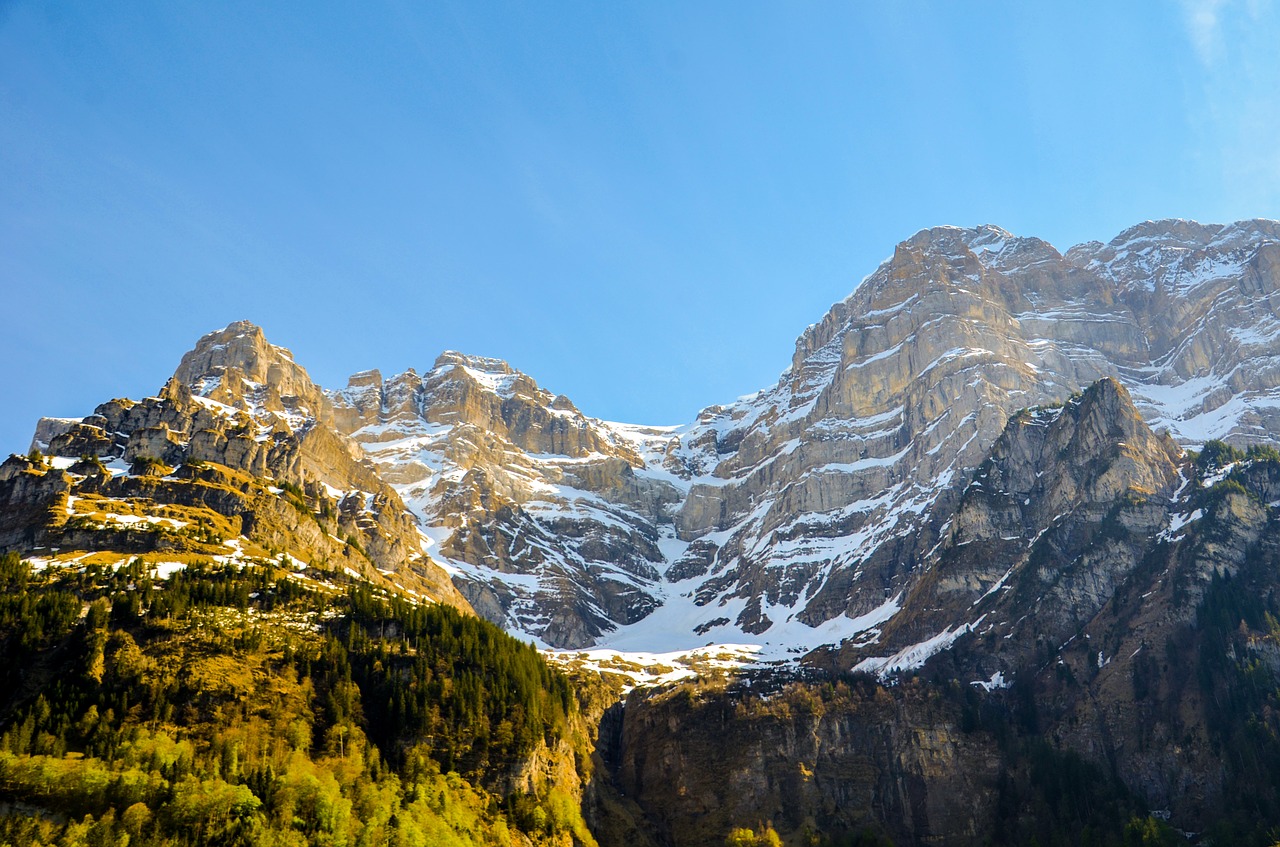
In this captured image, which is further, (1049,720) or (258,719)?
(1049,720)

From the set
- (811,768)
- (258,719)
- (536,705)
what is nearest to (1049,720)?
(811,768)

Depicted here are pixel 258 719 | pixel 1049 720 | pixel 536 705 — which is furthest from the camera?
pixel 1049 720

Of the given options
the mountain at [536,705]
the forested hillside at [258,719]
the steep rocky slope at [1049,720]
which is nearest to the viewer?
Result: the forested hillside at [258,719]

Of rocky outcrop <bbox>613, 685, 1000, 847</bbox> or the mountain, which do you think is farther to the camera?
rocky outcrop <bbox>613, 685, 1000, 847</bbox>

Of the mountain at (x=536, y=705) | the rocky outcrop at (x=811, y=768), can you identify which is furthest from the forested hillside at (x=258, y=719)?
the rocky outcrop at (x=811, y=768)

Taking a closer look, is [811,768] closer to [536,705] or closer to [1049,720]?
[1049,720]

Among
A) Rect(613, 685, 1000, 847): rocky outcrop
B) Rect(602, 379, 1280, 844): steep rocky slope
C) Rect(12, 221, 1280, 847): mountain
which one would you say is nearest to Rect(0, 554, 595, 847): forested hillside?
Rect(12, 221, 1280, 847): mountain

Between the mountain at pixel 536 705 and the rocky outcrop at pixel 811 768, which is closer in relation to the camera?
the mountain at pixel 536 705

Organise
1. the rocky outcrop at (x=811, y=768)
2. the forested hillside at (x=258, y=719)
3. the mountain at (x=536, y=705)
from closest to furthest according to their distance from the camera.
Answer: the forested hillside at (x=258, y=719) → the mountain at (x=536, y=705) → the rocky outcrop at (x=811, y=768)

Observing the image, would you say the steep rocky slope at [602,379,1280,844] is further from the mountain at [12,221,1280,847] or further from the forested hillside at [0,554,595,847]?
the forested hillside at [0,554,595,847]

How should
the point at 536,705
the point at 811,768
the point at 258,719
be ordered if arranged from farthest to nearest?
the point at 811,768 < the point at 536,705 < the point at 258,719

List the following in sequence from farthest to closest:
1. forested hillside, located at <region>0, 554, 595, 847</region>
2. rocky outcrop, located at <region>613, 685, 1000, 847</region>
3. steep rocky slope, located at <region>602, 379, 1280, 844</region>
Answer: rocky outcrop, located at <region>613, 685, 1000, 847</region>
steep rocky slope, located at <region>602, 379, 1280, 844</region>
forested hillside, located at <region>0, 554, 595, 847</region>

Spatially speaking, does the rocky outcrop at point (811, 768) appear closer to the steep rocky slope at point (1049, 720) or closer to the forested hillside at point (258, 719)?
the steep rocky slope at point (1049, 720)

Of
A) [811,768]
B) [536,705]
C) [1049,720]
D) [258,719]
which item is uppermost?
[1049,720]
